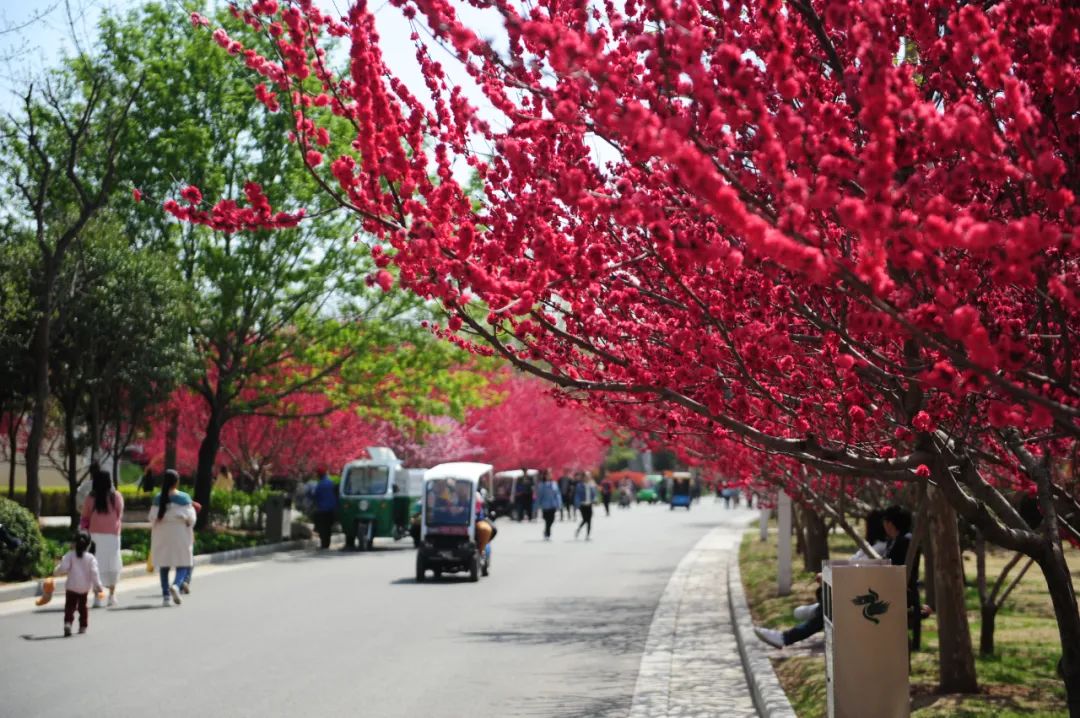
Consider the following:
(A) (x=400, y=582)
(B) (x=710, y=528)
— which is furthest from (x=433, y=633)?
(B) (x=710, y=528)

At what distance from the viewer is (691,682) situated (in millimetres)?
10914

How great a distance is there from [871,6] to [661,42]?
2.40 ft

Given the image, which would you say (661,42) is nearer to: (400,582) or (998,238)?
(998,238)

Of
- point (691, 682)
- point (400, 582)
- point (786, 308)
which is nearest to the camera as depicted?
point (786, 308)

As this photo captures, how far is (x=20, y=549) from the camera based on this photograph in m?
16.8

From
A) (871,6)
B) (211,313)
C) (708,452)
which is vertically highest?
(211,313)

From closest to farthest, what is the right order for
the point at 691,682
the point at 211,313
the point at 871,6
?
the point at 871,6 → the point at 691,682 → the point at 211,313

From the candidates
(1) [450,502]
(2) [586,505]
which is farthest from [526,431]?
(1) [450,502]

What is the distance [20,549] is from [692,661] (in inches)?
374

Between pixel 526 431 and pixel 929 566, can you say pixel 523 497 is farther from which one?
pixel 929 566

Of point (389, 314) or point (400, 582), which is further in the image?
point (389, 314)

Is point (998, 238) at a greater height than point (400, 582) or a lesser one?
greater

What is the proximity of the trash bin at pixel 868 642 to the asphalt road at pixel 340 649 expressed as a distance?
2.49 meters

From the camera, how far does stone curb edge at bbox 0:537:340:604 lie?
630 inches
